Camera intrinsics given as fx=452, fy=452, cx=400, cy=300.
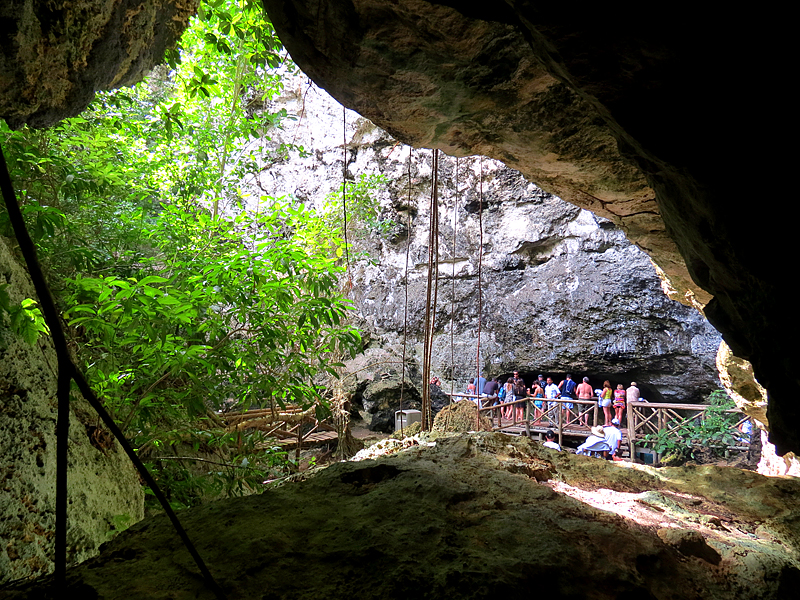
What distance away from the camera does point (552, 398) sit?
10.2m

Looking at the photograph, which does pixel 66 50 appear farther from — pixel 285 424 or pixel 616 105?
pixel 285 424

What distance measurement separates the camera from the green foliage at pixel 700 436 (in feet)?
28.0

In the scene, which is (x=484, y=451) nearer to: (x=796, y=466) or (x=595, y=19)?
(x=595, y=19)

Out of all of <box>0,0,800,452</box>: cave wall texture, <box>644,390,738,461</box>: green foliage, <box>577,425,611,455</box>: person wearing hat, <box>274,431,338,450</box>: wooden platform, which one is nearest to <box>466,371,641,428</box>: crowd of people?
<box>644,390,738,461</box>: green foliage

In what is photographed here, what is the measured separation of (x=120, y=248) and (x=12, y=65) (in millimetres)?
2589

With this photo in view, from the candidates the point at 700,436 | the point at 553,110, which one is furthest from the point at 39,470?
the point at 700,436

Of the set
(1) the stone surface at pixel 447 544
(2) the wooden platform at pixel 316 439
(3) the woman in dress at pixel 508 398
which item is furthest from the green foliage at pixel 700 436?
(1) the stone surface at pixel 447 544

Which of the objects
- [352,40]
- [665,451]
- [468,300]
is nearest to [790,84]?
[352,40]

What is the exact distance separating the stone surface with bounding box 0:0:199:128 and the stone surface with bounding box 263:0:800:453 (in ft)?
2.44

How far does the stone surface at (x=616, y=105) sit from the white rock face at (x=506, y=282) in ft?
26.6

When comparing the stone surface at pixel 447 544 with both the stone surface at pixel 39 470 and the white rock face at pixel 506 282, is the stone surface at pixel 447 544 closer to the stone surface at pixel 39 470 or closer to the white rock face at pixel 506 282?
the stone surface at pixel 39 470

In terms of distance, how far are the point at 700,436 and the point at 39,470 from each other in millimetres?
10070

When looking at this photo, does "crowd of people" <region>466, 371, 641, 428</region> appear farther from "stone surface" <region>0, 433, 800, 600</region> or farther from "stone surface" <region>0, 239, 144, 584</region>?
"stone surface" <region>0, 239, 144, 584</region>

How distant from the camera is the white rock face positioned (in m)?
12.1
